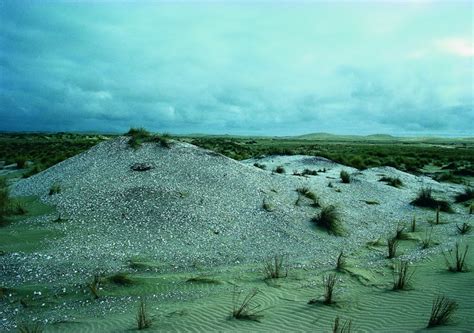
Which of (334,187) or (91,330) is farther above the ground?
(334,187)

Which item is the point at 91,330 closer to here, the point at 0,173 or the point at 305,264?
the point at 305,264

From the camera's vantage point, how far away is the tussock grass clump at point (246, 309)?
6.05 meters

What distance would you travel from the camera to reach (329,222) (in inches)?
466

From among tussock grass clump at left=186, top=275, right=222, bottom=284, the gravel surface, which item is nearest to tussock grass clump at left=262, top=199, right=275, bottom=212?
the gravel surface

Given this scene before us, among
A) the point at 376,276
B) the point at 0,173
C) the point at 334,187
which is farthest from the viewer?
the point at 0,173

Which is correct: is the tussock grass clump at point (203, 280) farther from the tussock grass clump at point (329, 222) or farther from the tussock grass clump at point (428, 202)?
the tussock grass clump at point (428, 202)

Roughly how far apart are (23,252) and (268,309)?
600 cm

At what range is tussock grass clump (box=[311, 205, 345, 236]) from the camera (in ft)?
38.1

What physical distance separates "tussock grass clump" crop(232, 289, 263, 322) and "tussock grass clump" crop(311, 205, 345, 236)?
543 centimetres

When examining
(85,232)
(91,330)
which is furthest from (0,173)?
(91,330)

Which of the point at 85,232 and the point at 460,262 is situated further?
the point at 85,232

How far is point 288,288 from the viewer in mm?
7328

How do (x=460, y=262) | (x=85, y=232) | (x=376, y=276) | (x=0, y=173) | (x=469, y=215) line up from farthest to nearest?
(x=0, y=173) < (x=469, y=215) < (x=85, y=232) < (x=460, y=262) < (x=376, y=276)

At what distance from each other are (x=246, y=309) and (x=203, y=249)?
11.0ft
